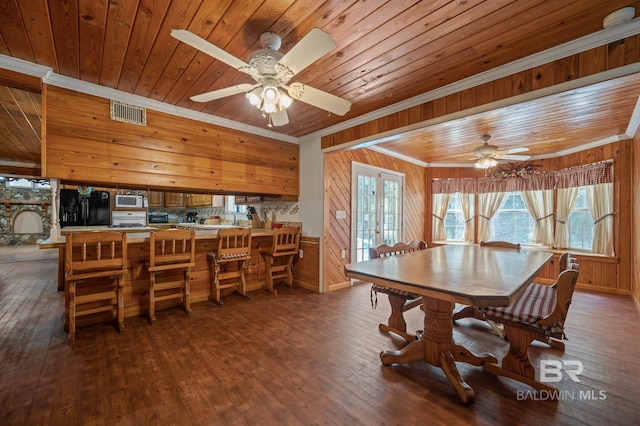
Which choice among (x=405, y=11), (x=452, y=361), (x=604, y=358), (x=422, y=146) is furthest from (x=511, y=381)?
(x=422, y=146)

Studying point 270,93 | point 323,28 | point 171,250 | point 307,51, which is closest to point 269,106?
point 270,93

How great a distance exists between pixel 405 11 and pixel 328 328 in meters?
2.71

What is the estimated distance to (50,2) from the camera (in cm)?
155

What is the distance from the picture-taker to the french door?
4.45 metres

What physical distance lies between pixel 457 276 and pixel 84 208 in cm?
767

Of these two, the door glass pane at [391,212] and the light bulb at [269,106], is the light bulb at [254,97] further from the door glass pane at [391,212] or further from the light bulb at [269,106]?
the door glass pane at [391,212]

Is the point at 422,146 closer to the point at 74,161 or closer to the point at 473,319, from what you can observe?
the point at 473,319

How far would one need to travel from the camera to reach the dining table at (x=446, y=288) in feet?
4.58

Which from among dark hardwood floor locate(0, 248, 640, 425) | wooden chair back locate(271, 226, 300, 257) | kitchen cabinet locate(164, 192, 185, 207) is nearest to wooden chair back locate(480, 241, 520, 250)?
dark hardwood floor locate(0, 248, 640, 425)

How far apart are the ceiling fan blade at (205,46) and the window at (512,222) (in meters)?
5.89

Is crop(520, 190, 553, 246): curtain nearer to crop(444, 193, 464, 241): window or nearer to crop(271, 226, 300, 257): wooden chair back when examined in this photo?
crop(444, 193, 464, 241): window

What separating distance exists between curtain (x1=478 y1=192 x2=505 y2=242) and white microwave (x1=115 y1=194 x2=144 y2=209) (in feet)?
26.4

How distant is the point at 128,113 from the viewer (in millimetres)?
2787

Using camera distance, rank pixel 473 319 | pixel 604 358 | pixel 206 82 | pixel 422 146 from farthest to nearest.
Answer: pixel 422 146, pixel 473 319, pixel 206 82, pixel 604 358
